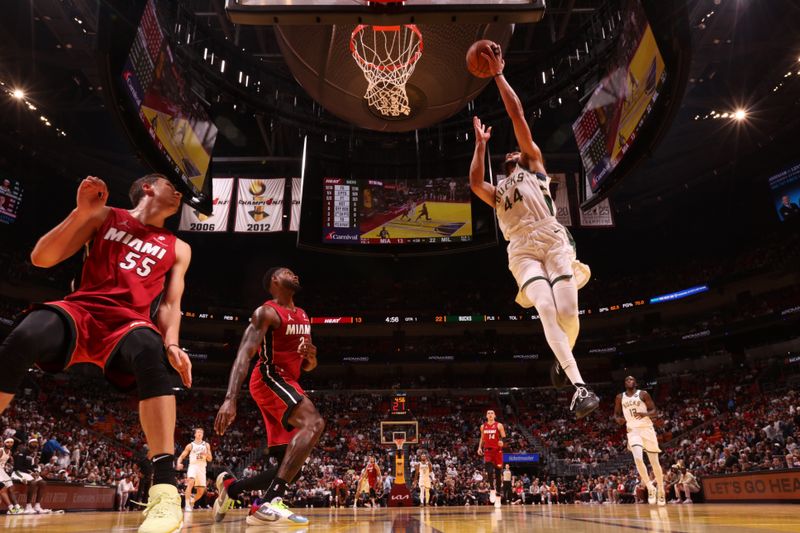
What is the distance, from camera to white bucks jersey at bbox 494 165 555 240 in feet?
13.6

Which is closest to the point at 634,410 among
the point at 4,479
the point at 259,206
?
the point at 4,479

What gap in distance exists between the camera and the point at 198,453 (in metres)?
10.9

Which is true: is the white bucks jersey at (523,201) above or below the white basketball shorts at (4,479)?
above

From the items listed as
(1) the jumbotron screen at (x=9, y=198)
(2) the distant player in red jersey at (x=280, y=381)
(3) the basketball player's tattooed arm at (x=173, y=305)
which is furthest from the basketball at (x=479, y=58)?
(1) the jumbotron screen at (x=9, y=198)

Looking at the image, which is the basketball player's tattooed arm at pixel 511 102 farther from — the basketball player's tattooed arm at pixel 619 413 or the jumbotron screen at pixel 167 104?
the jumbotron screen at pixel 167 104

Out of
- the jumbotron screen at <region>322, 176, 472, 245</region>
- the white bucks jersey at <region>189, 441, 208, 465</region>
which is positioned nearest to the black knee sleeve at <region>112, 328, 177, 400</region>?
the white bucks jersey at <region>189, 441, 208, 465</region>

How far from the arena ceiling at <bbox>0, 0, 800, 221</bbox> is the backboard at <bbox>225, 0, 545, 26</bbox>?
570 cm

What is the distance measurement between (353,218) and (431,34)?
28.6 ft

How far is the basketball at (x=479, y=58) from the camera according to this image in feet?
13.2

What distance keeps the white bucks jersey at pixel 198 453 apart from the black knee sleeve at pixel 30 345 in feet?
31.2

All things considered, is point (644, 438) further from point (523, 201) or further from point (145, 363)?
point (145, 363)

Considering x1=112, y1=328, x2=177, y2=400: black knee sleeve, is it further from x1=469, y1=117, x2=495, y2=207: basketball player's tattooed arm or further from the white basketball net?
the white basketball net

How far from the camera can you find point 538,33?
1673cm

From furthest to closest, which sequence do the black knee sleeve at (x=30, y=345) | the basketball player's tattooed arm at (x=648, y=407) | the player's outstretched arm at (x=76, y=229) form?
the basketball player's tattooed arm at (x=648, y=407)
the player's outstretched arm at (x=76, y=229)
the black knee sleeve at (x=30, y=345)
